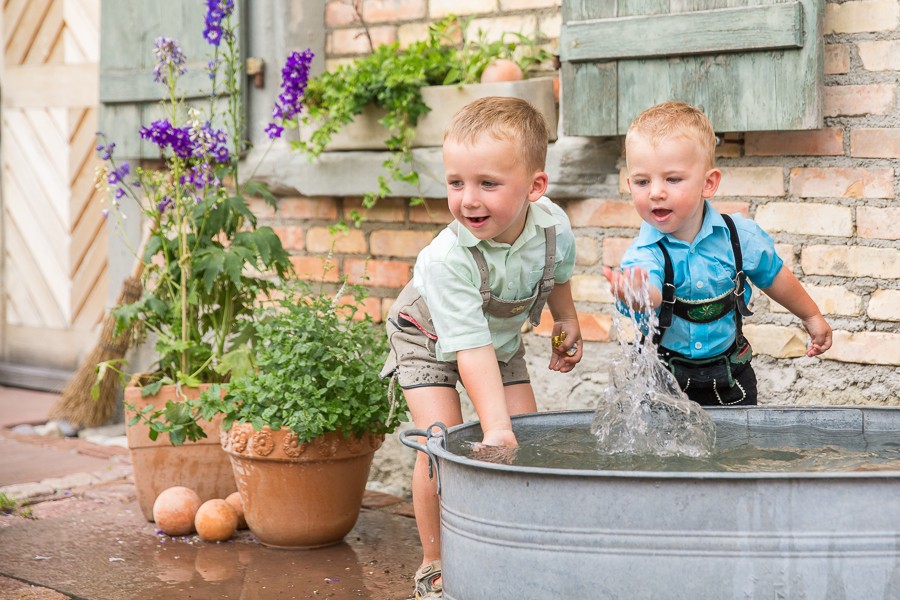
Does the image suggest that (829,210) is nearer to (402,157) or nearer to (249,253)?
(402,157)

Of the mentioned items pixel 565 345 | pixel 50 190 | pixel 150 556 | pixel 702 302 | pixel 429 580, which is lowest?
pixel 150 556

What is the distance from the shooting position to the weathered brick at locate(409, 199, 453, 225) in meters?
3.79

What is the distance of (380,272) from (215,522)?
111 cm

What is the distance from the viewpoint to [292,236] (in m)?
4.27

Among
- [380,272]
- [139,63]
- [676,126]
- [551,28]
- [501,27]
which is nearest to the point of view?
[676,126]

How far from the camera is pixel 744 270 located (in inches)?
104

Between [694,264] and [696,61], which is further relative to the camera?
[696,61]

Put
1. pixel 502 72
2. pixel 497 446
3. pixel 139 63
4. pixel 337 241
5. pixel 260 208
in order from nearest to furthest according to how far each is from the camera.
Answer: pixel 497 446, pixel 502 72, pixel 337 241, pixel 260 208, pixel 139 63

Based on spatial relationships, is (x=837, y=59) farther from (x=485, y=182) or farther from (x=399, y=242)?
(x=399, y=242)

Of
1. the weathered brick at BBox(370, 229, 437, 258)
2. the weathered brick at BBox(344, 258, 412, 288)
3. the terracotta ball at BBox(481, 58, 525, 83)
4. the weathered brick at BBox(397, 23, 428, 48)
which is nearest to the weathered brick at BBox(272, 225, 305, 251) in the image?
the weathered brick at BBox(344, 258, 412, 288)

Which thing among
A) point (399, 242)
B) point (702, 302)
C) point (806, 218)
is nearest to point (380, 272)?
point (399, 242)

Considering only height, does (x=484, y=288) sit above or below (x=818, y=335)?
above

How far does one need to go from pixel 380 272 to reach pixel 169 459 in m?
0.99

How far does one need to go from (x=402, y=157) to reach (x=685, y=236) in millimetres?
1364
